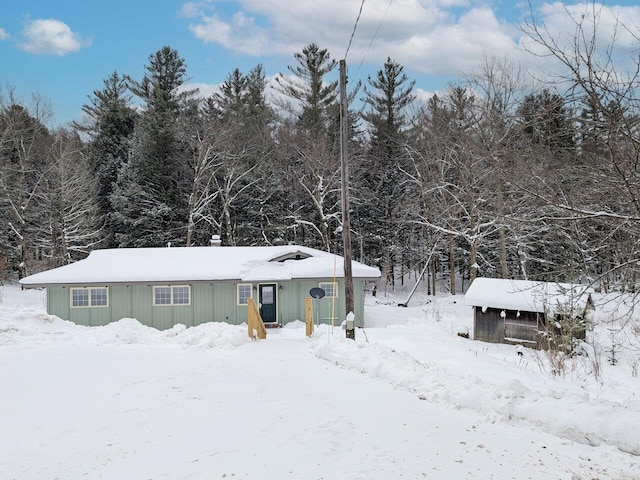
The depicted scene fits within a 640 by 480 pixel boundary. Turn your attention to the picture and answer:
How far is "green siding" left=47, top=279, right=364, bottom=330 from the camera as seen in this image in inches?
692

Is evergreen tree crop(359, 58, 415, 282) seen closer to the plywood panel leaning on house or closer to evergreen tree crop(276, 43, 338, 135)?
evergreen tree crop(276, 43, 338, 135)

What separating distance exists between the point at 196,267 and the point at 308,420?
13828 mm

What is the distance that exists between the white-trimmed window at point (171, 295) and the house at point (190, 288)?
2cm

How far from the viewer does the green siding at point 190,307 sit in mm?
17578

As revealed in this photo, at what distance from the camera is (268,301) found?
60.8 ft

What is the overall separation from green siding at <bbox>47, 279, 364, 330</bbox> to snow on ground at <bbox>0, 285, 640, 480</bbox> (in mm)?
7578

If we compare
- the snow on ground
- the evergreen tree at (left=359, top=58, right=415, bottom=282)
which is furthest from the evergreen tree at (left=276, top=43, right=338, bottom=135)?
the snow on ground

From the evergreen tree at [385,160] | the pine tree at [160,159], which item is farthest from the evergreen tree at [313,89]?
the pine tree at [160,159]

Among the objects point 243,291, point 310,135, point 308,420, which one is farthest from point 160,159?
point 308,420

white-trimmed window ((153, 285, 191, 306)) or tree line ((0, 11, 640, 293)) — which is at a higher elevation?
tree line ((0, 11, 640, 293))

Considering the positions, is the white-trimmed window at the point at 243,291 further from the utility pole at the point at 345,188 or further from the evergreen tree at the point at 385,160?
the evergreen tree at the point at 385,160

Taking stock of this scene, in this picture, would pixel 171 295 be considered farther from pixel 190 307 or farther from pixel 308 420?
pixel 308 420

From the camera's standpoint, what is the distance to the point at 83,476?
4324 millimetres

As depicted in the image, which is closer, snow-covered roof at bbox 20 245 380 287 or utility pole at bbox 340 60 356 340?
utility pole at bbox 340 60 356 340
